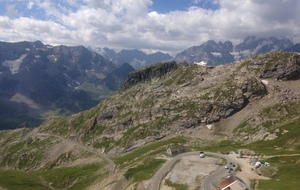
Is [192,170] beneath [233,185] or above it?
beneath

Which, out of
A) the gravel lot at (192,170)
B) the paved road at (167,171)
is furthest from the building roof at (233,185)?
the gravel lot at (192,170)

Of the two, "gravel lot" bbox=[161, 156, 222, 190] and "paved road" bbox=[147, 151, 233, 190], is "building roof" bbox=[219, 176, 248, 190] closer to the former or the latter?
"paved road" bbox=[147, 151, 233, 190]

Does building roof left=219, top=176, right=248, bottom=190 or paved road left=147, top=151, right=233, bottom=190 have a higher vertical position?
building roof left=219, top=176, right=248, bottom=190

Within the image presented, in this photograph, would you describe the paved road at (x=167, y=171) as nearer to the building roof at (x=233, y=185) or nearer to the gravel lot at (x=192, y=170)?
the gravel lot at (x=192, y=170)

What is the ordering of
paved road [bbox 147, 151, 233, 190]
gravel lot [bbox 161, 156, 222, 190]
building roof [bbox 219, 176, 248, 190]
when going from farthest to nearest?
gravel lot [bbox 161, 156, 222, 190] < paved road [bbox 147, 151, 233, 190] < building roof [bbox 219, 176, 248, 190]

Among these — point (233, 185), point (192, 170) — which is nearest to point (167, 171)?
point (192, 170)

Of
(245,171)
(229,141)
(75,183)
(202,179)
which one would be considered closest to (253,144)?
(229,141)

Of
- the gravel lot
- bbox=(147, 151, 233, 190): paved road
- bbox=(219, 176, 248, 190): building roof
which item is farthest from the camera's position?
the gravel lot

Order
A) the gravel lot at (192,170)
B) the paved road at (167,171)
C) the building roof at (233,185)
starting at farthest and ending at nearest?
the gravel lot at (192,170) → the paved road at (167,171) → the building roof at (233,185)

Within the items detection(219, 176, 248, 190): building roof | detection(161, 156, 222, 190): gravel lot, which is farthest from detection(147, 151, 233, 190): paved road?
detection(219, 176, 248, 190): building roof

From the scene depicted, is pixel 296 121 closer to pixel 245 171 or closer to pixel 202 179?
pixel 245 171

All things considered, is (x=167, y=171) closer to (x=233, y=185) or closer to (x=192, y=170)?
(x=192, y=170)

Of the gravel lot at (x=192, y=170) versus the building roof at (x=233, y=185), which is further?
the gravel lot at (x=192, y=170)
